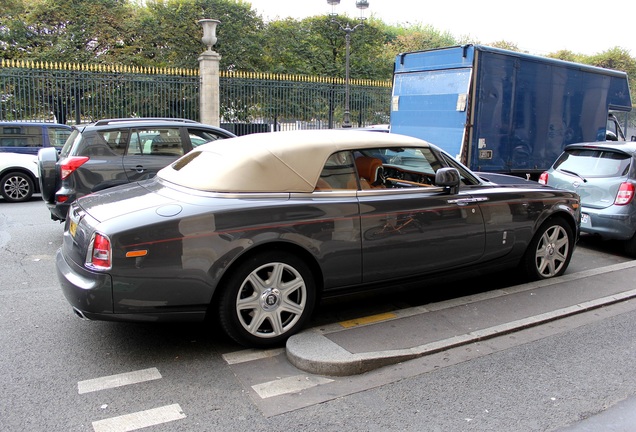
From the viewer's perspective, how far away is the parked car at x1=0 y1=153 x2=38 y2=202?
11.3m

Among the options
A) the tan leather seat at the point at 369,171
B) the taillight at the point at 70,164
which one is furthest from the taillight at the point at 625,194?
the taillight at the point at 70,164

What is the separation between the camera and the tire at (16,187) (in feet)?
37.2

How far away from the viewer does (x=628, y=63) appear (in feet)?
139

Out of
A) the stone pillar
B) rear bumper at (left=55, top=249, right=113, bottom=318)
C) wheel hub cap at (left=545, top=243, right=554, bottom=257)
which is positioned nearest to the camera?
rear bumper at (left=55, top=249, right=113, bottom=318)

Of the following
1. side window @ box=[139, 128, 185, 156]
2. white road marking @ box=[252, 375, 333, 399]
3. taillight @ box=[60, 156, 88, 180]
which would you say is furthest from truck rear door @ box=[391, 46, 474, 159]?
white road marking @ box=[252, 375, 333, 399]

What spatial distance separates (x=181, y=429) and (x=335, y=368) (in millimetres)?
1125

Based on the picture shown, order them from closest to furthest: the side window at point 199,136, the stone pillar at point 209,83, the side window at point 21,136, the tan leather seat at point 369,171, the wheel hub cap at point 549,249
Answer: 1. the tan leather seat at point 369,171
2. the wheel hub cap at point 549,249
3. the side window at point 199,136
4. the side window at point 21,136
5. the stone pillar at point 209,83

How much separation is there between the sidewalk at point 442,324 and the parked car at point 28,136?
11.2m

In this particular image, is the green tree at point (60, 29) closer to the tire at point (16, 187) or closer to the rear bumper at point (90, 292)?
the tire at point (16, 187)

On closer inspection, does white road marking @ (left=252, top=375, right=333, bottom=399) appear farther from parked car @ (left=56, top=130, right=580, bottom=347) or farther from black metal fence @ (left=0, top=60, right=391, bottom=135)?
black metal fence @ (left=0, top=60, right=391, bottom=135)

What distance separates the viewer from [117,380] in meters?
3.61

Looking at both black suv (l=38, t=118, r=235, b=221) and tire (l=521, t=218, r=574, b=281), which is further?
black suv (l=38, t=118, r=235, b=221)

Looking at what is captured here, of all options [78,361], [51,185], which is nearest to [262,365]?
[78,361]

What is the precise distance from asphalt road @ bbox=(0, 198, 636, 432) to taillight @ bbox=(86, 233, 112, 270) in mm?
740
